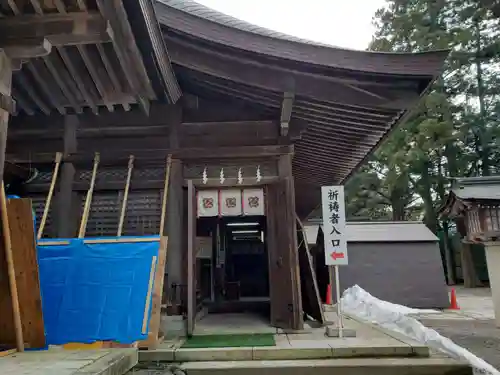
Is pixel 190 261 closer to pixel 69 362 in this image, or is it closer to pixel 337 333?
pixel 337 333

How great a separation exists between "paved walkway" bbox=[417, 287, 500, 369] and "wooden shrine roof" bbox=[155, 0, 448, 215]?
4047 millimetres

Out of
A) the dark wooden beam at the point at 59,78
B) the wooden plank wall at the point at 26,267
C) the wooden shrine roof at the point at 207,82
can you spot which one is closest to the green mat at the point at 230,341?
the wooden plank wall at the point at 26,267

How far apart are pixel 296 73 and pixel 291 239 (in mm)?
2480

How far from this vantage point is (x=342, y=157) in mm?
8438

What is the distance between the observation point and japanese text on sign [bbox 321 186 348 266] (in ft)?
18.8

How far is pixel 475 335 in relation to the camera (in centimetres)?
830

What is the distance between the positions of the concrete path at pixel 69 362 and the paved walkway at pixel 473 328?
5153 mm

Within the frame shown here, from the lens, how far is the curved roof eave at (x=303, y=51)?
523 cm

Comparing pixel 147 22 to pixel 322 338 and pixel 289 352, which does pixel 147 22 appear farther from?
pixel 322 338

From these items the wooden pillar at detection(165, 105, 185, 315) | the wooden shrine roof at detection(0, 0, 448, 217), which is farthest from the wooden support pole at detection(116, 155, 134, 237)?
the wooden pillar at detection(165, 105, 185, 315)

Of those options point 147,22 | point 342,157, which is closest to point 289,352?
point 147,22

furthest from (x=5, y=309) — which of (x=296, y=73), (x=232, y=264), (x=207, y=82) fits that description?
(x=232, y=264)

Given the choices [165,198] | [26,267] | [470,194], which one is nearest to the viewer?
[26,267]

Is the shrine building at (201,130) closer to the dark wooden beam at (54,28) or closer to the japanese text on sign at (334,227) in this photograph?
the japanese text on sign at (334,227)
